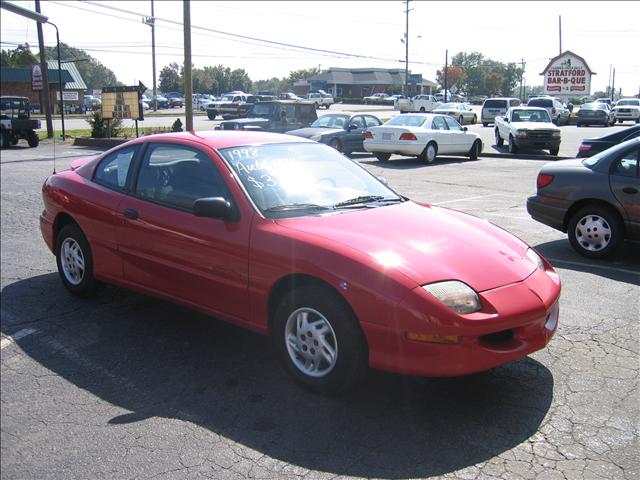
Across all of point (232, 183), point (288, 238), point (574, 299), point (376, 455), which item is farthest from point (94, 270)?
point (574, 299)

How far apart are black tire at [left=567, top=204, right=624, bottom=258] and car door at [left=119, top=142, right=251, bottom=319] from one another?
4638 millimetres

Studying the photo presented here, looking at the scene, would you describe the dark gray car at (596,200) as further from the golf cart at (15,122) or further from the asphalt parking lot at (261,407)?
the golf cart at (15,122)

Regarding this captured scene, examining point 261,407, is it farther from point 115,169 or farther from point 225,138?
point 115,169

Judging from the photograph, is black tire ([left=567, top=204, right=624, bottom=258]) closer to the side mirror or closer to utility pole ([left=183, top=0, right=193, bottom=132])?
the side mirror

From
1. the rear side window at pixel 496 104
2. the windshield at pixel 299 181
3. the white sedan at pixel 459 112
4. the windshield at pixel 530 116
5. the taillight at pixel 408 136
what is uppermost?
the rear side window at pixel 496 104

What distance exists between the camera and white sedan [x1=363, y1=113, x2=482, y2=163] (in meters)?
18.3

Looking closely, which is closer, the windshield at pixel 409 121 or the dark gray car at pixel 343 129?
the windshield at pixel 409 121

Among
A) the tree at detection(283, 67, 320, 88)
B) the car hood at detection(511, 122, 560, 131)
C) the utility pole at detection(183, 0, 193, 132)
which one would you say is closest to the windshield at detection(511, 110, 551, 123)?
the car hood at detection(511, 122, 560, 131)

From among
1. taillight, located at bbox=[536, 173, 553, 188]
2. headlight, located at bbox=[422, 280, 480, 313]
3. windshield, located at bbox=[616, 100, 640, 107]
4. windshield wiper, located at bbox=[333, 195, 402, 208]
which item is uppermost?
windshield, located at bbox=[616, 100, 640, 107]

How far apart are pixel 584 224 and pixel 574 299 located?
6.11 ft

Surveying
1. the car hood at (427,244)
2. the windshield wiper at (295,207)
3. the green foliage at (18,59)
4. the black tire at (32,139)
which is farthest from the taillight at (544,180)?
the green foliage at (18,59)

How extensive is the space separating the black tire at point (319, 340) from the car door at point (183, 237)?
15.5 inches

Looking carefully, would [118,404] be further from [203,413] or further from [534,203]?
[534,203]

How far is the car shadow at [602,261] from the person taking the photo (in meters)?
6.61
